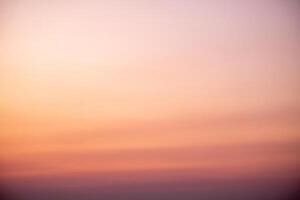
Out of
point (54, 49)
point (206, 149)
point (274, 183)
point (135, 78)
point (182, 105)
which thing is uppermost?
point (54, 49)

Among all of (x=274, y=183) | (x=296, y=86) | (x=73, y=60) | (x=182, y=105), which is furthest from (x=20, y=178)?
(x=296, y=86)

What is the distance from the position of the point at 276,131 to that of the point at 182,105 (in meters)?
0.52

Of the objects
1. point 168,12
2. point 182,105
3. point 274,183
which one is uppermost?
point 168,12

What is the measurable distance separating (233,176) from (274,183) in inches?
8.7

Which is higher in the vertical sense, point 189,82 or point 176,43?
point 176,43

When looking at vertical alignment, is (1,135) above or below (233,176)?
above

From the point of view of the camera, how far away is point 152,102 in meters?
2.18

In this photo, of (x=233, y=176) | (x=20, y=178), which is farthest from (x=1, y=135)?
(x=233, y=176)

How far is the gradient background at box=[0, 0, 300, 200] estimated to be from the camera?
2.17 m

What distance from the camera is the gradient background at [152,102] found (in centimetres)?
217

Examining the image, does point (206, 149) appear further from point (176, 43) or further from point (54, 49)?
point (54, 49)

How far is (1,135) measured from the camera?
2.21m

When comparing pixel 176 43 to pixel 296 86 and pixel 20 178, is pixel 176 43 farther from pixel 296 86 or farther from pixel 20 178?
pixel 20 178

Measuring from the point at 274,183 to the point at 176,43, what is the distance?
0.90m
